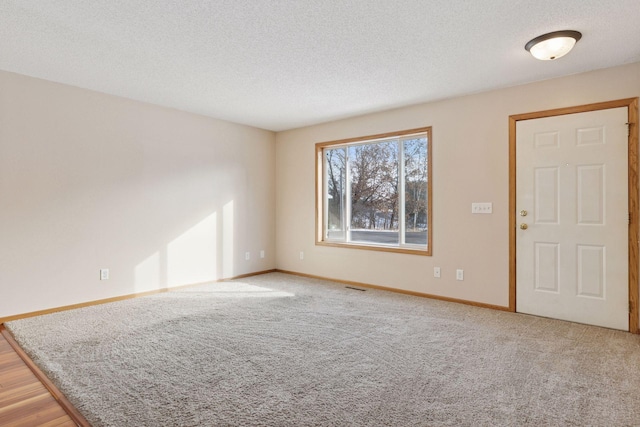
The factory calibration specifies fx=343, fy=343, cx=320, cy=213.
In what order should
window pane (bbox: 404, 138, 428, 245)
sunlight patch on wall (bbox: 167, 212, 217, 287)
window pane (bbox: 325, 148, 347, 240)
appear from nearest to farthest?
window pane (bbox: 404, 138, 428, 245)
sunlight patch on wall (bbox: 167, 212, 217, 287)
window pane (bbox: 325, 148, 347, 240)

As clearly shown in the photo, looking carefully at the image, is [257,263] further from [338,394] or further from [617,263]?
[617,263]

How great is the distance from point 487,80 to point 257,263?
4.23 meters

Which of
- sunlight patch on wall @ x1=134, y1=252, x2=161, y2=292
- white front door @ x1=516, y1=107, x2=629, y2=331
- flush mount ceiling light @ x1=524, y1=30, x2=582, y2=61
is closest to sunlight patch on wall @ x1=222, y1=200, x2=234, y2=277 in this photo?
sunlight patch on wall @ x1=134, y1=252, x2=161, y2=292

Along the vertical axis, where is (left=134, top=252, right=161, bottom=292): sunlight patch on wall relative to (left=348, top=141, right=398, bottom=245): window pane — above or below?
below

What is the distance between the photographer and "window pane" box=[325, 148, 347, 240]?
17.9ft

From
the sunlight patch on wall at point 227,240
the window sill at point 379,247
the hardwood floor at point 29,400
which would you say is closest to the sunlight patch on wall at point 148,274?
the sunlight patch on wall at point 227,240

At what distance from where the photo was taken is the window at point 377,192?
4.59 metres

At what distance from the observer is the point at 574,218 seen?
11.2 feet

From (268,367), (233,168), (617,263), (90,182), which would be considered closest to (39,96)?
(90,182)

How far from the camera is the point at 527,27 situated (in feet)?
8.35

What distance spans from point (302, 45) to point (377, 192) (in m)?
2.68

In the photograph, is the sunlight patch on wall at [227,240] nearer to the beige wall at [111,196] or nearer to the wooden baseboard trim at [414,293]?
the beige wall at [111,196]

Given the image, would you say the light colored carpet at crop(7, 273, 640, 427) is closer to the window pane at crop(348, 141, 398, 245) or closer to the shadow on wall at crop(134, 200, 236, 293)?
the shadow on wall at crop(134, 200, 236, 293)

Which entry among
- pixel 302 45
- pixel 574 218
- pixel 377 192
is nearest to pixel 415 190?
pixel 377 192
